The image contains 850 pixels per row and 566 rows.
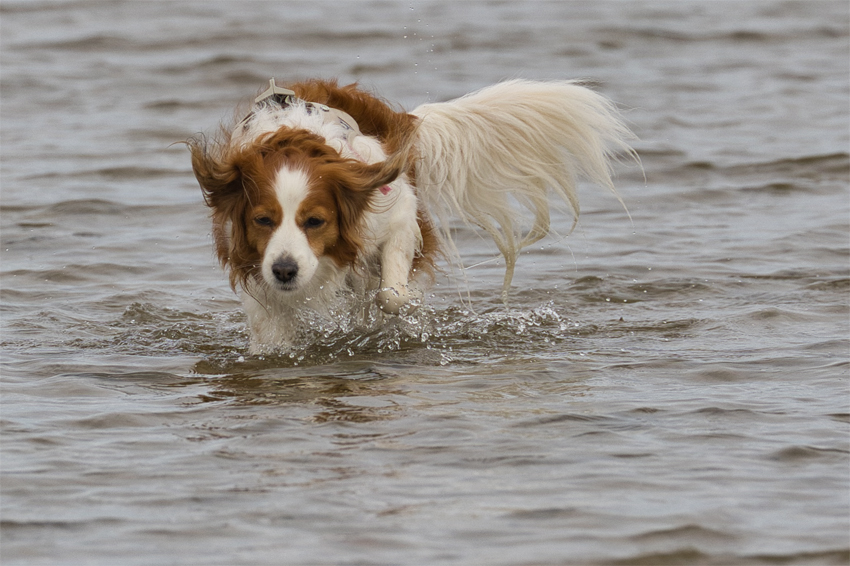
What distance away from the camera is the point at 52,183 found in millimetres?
9539

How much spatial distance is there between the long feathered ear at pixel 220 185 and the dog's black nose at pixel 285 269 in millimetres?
369

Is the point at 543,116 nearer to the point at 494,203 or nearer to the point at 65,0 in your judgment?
the point at 494,203

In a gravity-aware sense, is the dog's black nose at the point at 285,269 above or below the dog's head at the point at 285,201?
below

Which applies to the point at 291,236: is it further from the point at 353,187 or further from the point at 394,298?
the point at 394,298

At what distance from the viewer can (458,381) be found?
4973 mm

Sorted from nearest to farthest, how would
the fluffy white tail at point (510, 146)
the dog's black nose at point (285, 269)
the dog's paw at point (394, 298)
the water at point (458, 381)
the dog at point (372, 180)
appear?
the water at point (458, 381) → the dog's black nose at point (285, 269) → the dog at point (372, 180) → the dog's paw at point (394, 298) → the fluffy white tail at point (510, 146)

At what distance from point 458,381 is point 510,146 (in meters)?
A: 1.38

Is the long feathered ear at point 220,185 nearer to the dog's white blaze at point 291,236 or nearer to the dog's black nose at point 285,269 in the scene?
the dog's white blaze at point 291,236

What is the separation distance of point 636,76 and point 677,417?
985cm

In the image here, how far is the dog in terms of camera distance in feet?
15.8

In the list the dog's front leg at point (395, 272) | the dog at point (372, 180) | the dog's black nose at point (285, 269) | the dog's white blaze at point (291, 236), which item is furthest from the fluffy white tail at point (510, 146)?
the dog's black nose at point (285, 269)

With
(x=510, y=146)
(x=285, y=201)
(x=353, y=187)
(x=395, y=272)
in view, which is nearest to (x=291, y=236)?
(x=285, y=201)

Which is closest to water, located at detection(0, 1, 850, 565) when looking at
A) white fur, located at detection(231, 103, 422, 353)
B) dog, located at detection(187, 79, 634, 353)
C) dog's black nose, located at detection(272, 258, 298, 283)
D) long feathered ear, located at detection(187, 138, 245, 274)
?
white fur, located at detection(231, 103, 422, 353)

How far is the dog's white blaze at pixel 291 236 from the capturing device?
4652 millimetres
